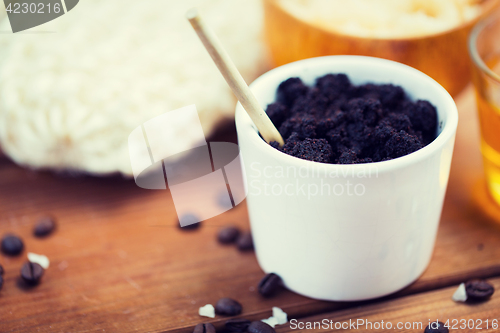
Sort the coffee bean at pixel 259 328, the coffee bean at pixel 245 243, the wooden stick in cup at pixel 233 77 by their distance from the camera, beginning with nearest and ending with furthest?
the wooden stick in cup at pixel 233 77, the coffee bean at pixel 259 328, the coffee bean at pixel 245 243

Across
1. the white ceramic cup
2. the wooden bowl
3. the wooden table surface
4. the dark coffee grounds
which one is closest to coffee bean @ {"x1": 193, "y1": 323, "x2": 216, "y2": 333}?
the wooden table surface

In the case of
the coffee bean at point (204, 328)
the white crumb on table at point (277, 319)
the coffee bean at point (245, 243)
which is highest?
the coffee bean at point (204, 328)

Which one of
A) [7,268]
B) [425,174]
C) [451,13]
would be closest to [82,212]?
[7,268]

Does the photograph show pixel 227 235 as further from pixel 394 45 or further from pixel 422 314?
pixel 394 45

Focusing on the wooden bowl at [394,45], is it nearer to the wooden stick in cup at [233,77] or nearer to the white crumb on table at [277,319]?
the wooden stick in cup at [233,77]

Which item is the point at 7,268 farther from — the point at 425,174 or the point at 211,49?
the point at 425,174

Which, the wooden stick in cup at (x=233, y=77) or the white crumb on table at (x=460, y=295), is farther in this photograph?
the white crumb on table at (x=460, y=295)

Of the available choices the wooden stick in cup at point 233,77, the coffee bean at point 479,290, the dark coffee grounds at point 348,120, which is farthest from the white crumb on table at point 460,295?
the wooden stick in cup at point 233,77
